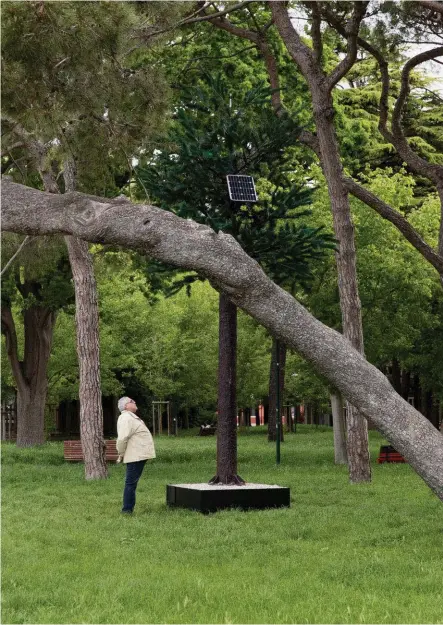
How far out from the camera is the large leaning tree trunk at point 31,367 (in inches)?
1216

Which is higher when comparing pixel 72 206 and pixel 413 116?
pixel 413 116

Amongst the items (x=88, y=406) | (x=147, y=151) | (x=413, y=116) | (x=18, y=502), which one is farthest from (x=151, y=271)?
(x=413, y=116)

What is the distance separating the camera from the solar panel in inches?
592

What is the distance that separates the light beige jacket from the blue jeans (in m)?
0.08

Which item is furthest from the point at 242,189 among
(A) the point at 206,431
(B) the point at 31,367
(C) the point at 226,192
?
(A) the point at 206,431

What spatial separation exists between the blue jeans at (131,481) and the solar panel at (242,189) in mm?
4200

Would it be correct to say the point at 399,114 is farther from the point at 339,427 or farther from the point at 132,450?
the point at 339,427

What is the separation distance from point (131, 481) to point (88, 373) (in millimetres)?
7306

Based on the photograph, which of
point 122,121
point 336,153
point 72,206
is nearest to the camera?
point 72,206

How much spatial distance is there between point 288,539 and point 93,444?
1031 cm

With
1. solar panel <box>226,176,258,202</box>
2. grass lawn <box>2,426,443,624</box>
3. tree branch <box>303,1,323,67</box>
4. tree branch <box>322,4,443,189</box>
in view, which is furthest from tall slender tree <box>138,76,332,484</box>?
tree branch <box>303,1,323,67</box>

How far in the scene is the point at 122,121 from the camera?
1366 cm

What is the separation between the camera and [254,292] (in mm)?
9469

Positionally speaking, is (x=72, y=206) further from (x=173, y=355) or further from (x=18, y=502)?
(x=173, y=355)
